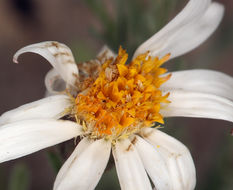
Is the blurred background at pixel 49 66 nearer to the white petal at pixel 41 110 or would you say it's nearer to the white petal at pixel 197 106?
the white petal at pixel 197 106

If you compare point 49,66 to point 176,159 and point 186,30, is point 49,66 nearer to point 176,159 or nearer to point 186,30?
point 186,30

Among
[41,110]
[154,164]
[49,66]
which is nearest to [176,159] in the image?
[154,164]

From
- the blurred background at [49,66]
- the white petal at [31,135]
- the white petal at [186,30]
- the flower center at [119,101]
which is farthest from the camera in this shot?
the blurred background at [49,66]

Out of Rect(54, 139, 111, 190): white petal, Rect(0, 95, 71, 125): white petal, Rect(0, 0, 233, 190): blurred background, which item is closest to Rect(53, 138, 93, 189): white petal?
Rect(54, 139, 111, 190): white petal

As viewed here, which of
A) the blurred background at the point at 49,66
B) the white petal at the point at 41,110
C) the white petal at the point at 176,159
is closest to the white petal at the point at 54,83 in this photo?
the white petal at the point at 41,110

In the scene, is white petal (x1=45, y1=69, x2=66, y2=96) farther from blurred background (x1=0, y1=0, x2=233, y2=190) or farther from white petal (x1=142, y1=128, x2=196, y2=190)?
blurred background (x1=0, y1=0, x2=233, y2=190)
